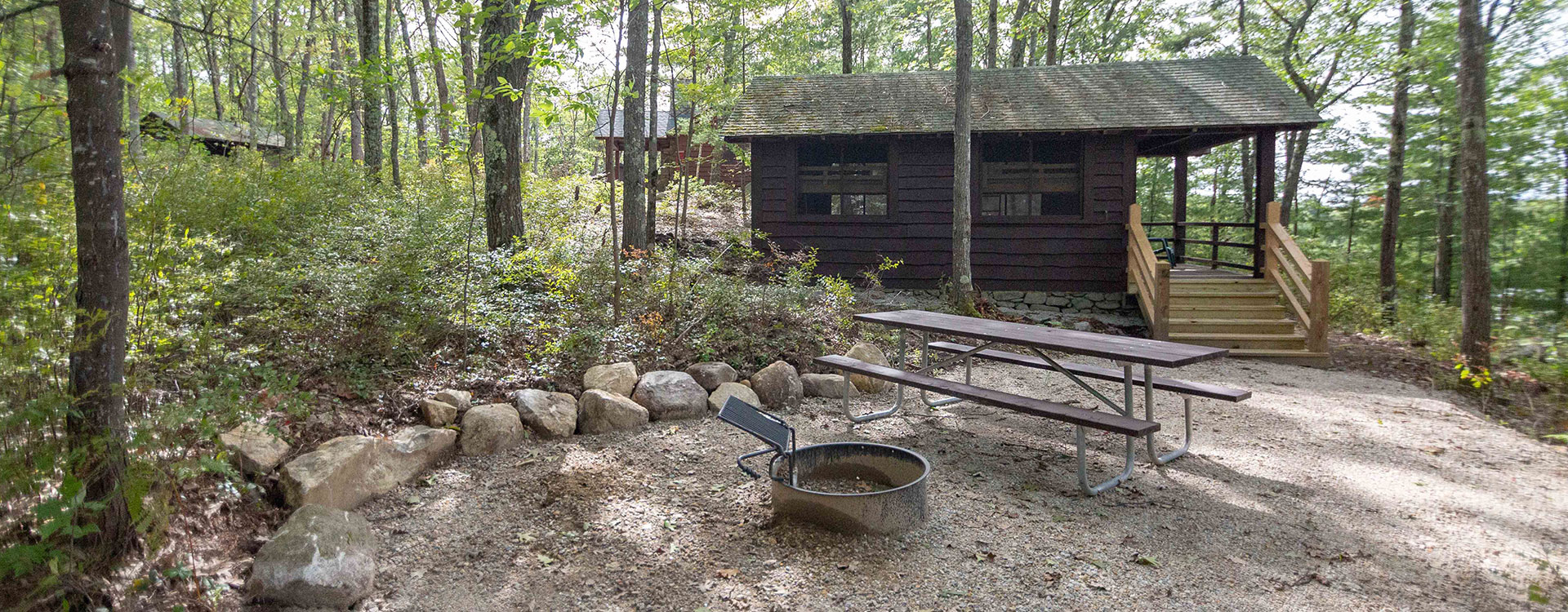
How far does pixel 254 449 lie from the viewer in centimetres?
338

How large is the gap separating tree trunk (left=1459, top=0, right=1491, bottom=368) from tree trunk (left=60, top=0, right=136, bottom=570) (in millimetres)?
10765

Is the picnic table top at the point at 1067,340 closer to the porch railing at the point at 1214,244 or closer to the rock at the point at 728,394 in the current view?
the rock at the point at 728,394

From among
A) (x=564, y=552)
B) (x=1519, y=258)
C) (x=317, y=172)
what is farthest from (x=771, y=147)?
(x=1519, y=258)

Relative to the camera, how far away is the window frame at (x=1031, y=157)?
11.3 metres

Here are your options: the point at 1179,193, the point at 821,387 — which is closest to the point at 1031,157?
the point at 1179,193

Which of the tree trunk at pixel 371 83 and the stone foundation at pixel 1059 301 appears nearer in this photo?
A: the tree trunk at pixel 371 83

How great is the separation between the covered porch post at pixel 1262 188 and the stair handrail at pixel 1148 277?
1.32 metres

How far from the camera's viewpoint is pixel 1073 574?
3176mm

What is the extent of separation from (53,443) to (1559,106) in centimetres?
1448

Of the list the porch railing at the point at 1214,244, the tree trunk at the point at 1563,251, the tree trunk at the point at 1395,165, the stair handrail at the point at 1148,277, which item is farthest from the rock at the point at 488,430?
the tree trunk at the point at 1563,251

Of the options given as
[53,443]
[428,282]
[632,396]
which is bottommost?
[632,396]

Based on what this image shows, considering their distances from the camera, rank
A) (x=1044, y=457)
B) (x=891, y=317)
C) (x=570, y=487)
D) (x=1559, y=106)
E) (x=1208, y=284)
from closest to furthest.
→ (x=570, y=487)
(x=1044, y=457)
(x=891, y=317)
(x=1559, y=106)
(x=1208, y=284)

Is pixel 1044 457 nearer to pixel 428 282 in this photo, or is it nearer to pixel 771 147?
pixel 428 282

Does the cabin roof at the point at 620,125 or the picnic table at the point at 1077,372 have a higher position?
the cabin roof at the point at 620,125
